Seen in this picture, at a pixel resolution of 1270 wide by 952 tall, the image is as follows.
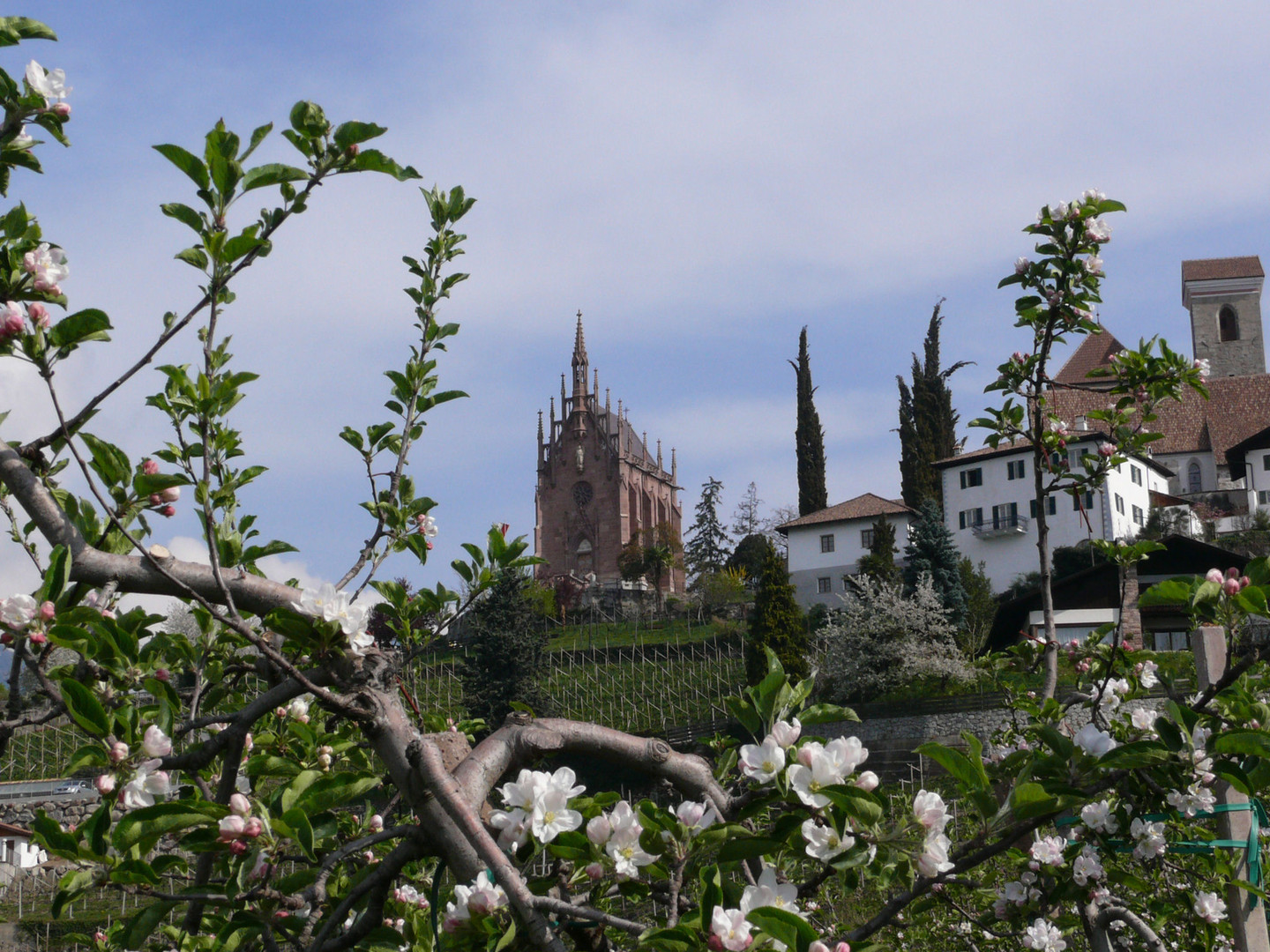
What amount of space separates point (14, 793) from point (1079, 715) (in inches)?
891

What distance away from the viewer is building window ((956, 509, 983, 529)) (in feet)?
134

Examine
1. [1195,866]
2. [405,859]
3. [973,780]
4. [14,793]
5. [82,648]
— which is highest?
[82,648]

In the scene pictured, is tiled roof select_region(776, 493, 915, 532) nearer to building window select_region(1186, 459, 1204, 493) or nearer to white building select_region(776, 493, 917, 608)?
white building select_region(776, 493, 917, 608)

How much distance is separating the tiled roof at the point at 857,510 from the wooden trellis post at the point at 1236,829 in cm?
3909

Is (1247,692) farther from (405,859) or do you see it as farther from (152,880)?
(152,880)

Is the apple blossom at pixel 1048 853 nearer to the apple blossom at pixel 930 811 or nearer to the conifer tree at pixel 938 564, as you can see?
the apple blossom at pixel 930 811

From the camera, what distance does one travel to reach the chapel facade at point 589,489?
229 ft

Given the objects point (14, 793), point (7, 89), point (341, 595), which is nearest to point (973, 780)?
point (341, 595)

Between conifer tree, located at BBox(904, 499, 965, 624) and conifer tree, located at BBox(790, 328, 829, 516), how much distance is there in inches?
502

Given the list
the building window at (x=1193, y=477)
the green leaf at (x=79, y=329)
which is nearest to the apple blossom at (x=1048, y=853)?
the green leaf at (x=79, y=329)

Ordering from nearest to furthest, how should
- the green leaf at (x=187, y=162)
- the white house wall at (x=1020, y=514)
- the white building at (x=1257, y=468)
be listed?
the green leaf at (x=187, y=162), the white house wall at (x=1020, y=514), the white building at (x=1257, y=468)

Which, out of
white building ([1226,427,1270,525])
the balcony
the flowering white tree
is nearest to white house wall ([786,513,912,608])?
the balcony

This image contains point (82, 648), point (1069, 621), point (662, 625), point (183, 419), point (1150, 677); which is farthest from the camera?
point (662, 625)

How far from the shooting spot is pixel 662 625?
45.0 m
